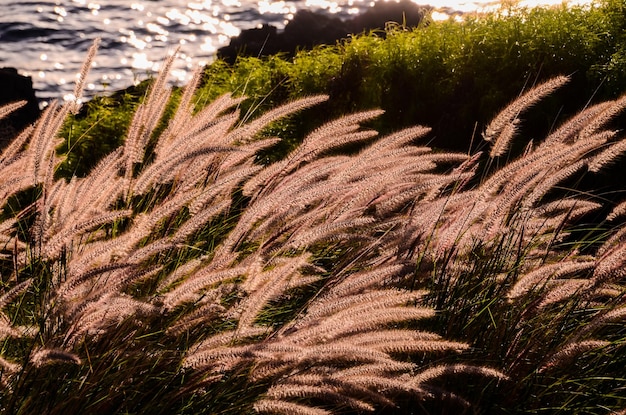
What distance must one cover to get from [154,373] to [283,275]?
0.65 meters

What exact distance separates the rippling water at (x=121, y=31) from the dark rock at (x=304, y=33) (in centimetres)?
350

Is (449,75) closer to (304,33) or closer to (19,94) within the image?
(304,33)

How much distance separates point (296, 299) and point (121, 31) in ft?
49.2

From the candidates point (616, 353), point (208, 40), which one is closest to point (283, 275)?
point (616, 353)

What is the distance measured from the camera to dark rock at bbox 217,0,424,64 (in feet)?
28.6

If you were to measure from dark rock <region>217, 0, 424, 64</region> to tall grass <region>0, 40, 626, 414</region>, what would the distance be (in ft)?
16.8

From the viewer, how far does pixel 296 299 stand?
3197 mm

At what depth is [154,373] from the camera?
262 cm

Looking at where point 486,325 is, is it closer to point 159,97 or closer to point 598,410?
point 598,410

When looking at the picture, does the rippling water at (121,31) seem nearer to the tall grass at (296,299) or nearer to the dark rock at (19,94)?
the dark rock at (19,94)

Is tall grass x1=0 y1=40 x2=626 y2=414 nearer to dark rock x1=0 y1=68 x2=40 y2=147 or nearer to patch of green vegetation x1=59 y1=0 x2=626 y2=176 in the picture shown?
patch of green vegetation x1=59 y1=0 x2=626 y2=176

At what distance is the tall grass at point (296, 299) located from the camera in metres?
2.32

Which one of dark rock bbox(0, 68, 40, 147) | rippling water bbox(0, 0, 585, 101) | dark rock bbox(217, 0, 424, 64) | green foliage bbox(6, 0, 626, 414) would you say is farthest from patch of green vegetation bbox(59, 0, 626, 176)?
rippling water bbox(0, 0, 585, 101)

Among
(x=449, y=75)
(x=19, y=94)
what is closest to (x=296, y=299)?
(x=449, y=75)
